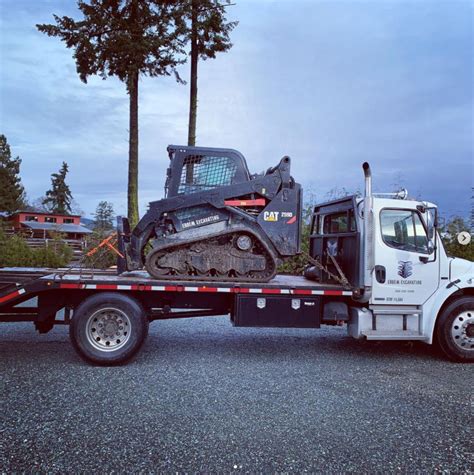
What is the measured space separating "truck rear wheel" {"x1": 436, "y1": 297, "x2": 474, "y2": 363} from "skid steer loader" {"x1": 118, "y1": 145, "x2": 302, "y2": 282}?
2.31m

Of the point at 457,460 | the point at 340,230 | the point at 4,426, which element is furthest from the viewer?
the point at 340,230

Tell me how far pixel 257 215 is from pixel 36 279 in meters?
3.21

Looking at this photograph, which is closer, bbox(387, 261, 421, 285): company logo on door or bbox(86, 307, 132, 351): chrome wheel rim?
bbox(86, 307, 132, 351): chrome wheel rim

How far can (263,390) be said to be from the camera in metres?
4.97

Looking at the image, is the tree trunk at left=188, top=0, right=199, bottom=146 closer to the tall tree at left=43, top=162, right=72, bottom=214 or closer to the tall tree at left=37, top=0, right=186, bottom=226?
the tall tree at left=37, top=0, right=186, bottom=226

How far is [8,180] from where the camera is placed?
49.4 m

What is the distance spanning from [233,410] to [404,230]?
12.2 ft

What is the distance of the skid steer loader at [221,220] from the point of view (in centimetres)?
666

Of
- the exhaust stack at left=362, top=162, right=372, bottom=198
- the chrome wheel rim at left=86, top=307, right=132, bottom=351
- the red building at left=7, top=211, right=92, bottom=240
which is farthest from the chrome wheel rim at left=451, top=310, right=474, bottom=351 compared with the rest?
the red building at left=7, top=211, right=92, bottom=240

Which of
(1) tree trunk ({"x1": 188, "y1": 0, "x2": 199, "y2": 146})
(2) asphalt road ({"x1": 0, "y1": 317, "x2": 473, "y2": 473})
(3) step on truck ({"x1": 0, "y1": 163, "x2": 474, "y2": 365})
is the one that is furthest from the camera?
(1) tree trunk ({"x1": 188, "y1": 0, "x2": 199, "y2": 146})

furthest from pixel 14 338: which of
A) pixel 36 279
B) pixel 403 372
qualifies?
pixel 403 372

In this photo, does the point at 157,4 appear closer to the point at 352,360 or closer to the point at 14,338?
the point at 14,338

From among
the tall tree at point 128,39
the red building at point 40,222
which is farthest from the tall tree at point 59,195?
the tall tree at point 128,39

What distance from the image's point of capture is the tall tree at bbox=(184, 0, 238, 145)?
16.1 meters
